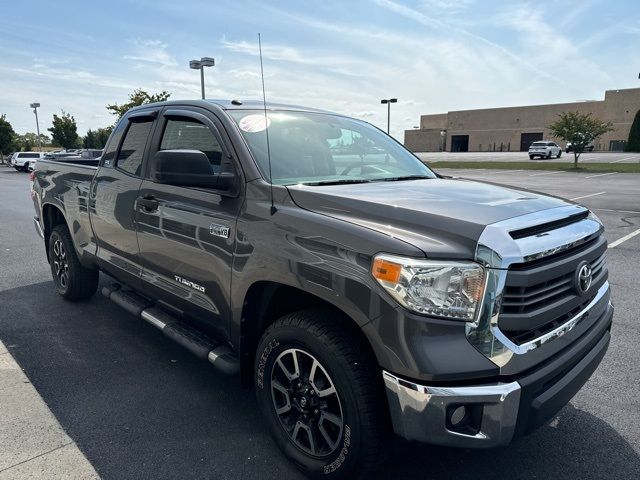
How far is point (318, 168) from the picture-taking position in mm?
3141

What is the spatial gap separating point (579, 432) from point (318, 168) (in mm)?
2234

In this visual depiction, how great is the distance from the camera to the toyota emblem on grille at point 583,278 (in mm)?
2369

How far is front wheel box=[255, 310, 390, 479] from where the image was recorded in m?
2.19

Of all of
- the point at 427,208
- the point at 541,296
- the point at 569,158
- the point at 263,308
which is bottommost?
the point at 569,158

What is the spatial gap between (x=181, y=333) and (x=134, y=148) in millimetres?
1655

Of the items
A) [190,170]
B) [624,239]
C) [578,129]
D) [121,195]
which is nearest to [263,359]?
[190,170]

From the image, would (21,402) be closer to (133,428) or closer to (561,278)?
(133,428)

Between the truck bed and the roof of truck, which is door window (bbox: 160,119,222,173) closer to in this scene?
the roof of truck

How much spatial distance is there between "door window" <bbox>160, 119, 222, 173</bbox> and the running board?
3.59 ft

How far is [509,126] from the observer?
78.3 metres

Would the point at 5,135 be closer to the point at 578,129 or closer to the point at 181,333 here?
the point at 578,129

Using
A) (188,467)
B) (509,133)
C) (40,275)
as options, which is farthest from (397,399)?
(509,133)

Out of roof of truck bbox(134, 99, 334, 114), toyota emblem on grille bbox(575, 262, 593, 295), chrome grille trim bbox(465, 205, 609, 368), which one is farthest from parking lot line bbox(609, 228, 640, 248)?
chrome grille trim bbox(465, 205, 609, 368)

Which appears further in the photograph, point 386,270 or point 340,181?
point 340,181
